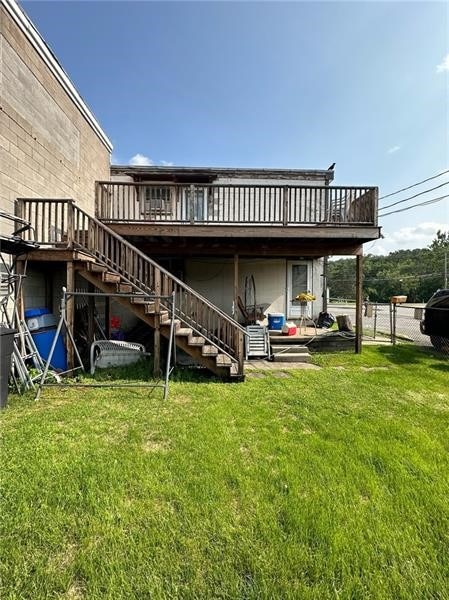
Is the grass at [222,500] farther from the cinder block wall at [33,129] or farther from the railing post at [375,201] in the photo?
the railing post at [375,201]

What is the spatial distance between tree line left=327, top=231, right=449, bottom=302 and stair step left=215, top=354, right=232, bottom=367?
51996mm

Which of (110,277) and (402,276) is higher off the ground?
(402,276)

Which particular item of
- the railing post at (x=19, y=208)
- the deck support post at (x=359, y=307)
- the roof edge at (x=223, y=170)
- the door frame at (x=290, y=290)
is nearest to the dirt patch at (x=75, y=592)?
the railing post at (x=19, y=208)

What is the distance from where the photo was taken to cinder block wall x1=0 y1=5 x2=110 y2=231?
4.81 m

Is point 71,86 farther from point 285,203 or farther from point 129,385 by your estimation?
point 129,385

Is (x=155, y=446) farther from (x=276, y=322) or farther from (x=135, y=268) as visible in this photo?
(x=276, y=322)

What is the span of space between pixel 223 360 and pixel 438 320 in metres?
7.45

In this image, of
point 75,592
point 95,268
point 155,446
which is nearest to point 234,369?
point 155,446

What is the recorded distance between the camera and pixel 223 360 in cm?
530

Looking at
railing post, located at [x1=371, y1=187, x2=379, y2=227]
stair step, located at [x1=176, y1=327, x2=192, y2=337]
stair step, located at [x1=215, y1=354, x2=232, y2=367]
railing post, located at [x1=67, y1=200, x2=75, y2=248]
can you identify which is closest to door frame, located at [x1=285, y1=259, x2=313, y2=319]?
railing post, located at [x1=371, y1=187, x2=379, y2=227]

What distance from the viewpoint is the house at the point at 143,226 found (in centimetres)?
520

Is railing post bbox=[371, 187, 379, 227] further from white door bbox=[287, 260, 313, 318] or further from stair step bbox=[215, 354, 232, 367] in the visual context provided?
stair step bbox=[215, 354, 232, 367]

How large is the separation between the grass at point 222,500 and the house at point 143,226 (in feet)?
6.60

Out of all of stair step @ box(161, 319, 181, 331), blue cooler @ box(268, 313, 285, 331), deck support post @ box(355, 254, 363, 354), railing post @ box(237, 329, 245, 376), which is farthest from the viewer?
blue cooler @ box(268, 313, 285, 331)
